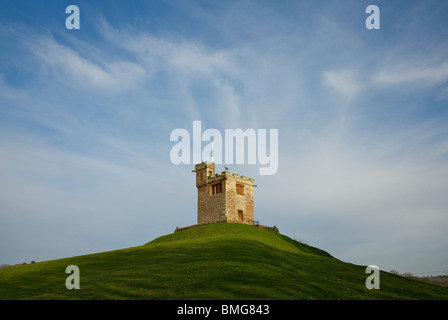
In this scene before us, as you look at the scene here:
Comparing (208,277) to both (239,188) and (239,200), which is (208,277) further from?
(239,188)

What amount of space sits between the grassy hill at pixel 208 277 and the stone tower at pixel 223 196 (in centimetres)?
2220

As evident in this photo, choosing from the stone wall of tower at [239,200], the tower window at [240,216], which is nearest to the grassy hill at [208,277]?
the stone wall of tower at [239,200]

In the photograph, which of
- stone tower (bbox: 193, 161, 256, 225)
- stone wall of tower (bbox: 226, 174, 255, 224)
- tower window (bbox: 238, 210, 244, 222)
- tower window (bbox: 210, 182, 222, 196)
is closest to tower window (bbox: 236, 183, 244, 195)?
stone tower (bbox: 193, 161, 256, 225)

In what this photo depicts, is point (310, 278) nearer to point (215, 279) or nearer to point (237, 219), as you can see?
point (215, 279)

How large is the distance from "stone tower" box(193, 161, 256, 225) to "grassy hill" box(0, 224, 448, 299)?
72.8 ft

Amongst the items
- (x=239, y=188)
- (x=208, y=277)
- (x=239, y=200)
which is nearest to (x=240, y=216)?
(x=239, y=200)

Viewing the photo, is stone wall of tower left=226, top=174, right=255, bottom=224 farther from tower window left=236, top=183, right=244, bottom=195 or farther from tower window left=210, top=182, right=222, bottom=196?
tower window left=210, top=182, right=222, bottom=196

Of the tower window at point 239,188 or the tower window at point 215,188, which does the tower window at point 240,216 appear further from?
the tower window at point 215,188

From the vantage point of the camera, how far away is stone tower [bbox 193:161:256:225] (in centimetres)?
8225

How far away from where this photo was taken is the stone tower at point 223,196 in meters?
82.2

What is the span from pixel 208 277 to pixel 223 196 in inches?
1828
